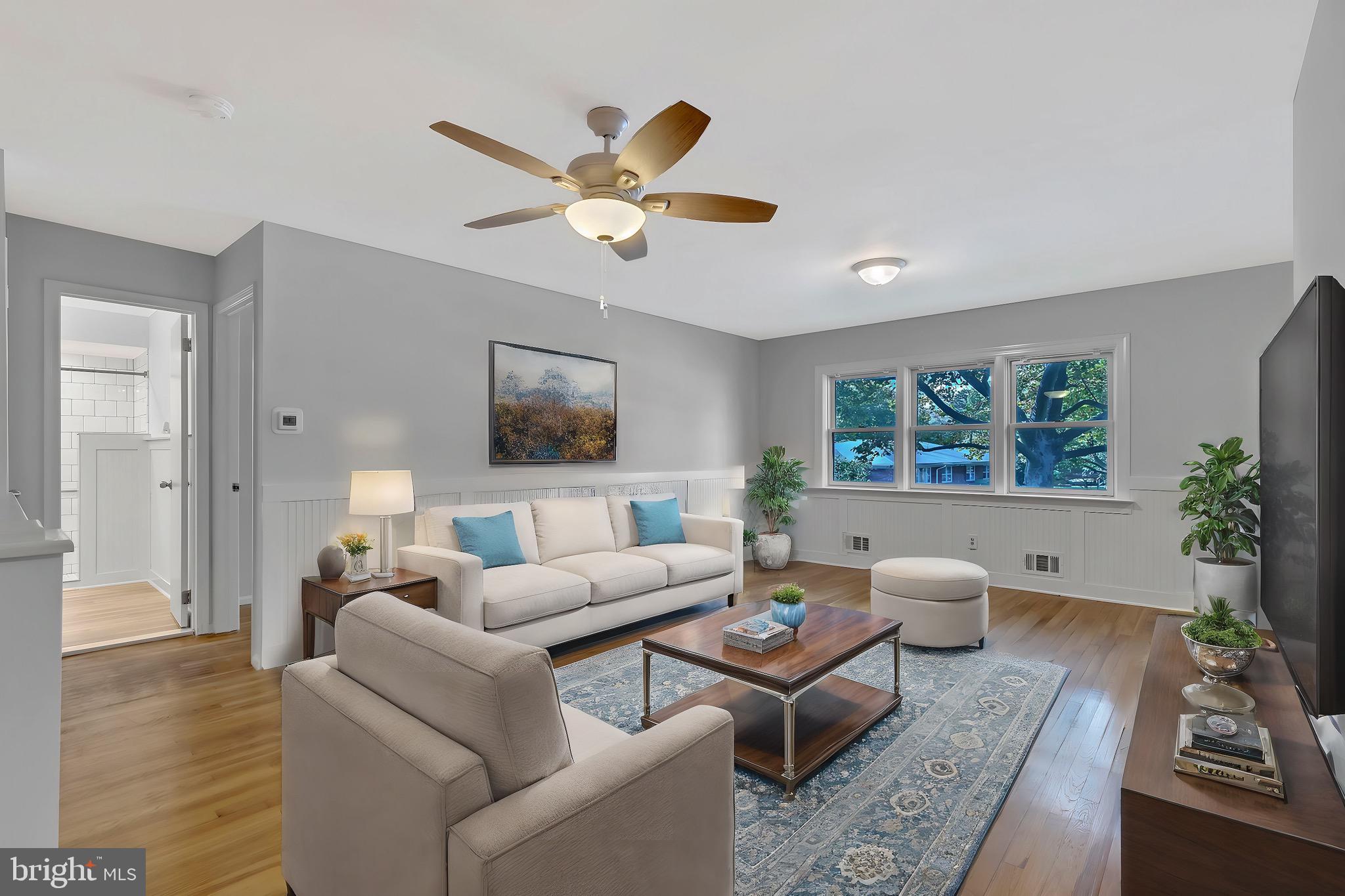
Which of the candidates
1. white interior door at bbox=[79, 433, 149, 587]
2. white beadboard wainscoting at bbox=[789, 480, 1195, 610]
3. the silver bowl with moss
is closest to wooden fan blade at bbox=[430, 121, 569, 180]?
the silver bowl with moss

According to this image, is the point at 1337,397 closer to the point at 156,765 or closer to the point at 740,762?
the point at 740,762

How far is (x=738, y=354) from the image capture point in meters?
6.67

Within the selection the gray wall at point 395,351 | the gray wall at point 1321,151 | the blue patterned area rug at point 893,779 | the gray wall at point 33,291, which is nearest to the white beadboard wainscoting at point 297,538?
the gray wall at point 395,351

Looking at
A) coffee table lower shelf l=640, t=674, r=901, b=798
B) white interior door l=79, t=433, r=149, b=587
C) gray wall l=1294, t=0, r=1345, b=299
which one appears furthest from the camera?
white interior door l=79, t=433, r=149, b=587

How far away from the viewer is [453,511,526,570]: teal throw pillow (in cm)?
371

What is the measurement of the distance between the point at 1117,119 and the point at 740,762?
2762 millimetres

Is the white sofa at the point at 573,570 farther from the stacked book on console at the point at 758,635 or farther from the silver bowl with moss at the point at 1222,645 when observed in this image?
the silver bowl with moss at the point at 1222,645

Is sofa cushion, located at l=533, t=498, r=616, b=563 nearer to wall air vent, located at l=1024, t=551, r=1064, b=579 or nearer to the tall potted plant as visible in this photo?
the tall potted plant

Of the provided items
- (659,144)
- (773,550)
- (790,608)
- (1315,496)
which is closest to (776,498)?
(773,550)

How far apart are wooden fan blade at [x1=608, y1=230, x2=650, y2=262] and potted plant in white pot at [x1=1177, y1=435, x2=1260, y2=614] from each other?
3.75 meters

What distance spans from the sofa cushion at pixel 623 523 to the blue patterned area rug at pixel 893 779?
4.23 feet

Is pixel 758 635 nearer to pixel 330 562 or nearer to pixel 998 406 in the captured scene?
pixel 330 562

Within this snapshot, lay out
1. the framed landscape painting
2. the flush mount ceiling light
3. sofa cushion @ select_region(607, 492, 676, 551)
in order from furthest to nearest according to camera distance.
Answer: sofa cushion @ select_region(607, 492, 676, 551) → the framed landscape painting → the flush mount ceiling light

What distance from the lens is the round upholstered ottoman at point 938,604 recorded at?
3.58 meters
